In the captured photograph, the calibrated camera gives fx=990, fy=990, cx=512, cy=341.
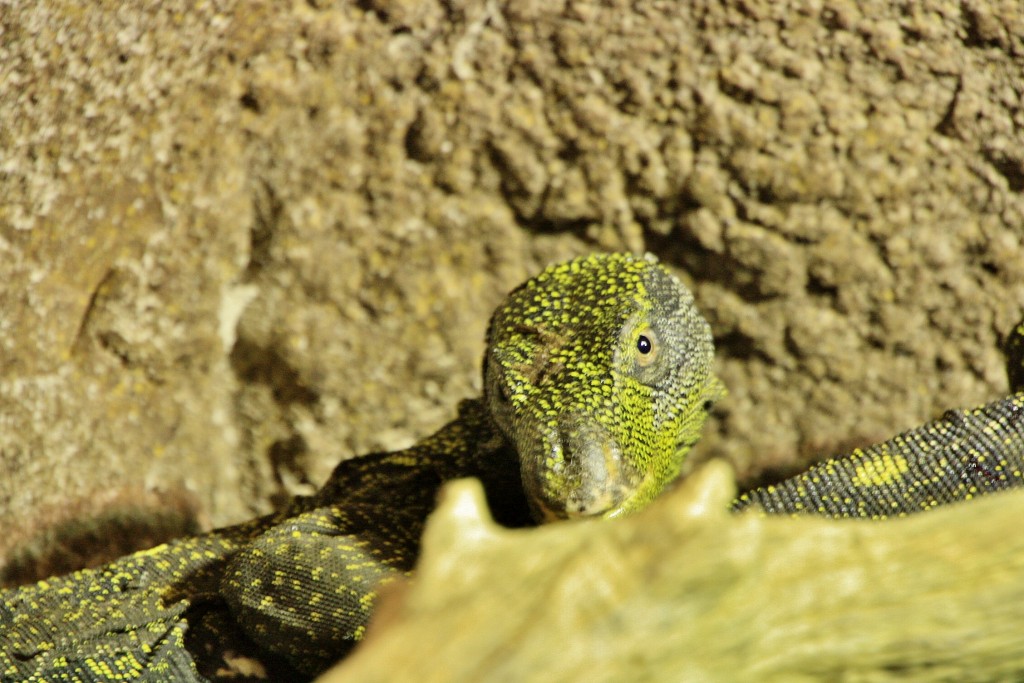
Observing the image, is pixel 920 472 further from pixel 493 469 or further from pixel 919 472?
pixel 493 469

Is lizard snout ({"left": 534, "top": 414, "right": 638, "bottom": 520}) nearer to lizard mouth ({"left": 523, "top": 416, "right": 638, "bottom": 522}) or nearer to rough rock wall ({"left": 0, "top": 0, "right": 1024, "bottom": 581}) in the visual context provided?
lizard mouth ({"left": 523, "top": 416, "right": 638, "bottom": 522})

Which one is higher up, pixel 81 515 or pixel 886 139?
pixel 886 139

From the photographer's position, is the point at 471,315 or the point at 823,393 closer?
the point at 823,393

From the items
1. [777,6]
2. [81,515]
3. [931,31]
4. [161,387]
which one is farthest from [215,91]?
[931,31]

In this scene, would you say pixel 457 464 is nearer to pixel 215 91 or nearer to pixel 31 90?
pixel 215 91

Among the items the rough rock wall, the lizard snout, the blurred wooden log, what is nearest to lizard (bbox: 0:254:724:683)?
the lizard snout

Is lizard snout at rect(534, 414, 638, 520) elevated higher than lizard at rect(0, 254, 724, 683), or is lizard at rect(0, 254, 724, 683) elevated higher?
lizard snout at rect(534, 414, 638, 520)

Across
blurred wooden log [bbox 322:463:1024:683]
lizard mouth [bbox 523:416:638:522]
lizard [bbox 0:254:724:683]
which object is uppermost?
blurred wooden log [bbox 322:463:1024:683]

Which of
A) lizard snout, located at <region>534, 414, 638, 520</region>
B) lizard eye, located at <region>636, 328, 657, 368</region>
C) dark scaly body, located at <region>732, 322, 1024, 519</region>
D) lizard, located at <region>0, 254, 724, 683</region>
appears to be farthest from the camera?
lizard eye, located at <region>636, 328, 657, 368</region>
